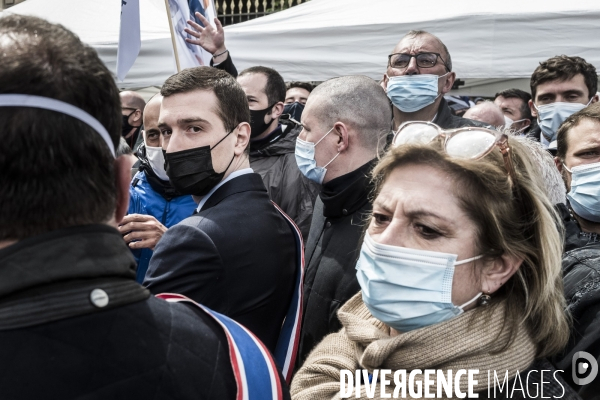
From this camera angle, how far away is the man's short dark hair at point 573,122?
315 centimetres

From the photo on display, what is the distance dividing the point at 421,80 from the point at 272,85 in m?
1.18

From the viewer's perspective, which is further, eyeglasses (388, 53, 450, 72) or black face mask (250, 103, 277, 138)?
black face mask (250, 103, 277, 138)

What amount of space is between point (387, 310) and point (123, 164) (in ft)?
3.52

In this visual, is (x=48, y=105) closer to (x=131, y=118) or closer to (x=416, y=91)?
(x=416, y=91)

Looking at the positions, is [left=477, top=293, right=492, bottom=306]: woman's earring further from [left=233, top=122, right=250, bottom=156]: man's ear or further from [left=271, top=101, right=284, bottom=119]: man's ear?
[left=271, top=101, right=284, bottom=119]: man's ear

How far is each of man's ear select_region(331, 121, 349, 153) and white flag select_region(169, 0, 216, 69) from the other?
187 centimetres

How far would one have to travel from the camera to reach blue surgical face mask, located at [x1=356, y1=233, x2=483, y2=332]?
201cm

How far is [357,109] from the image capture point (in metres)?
3.51

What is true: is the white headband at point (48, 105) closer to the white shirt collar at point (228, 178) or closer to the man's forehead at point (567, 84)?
the white shirt collar at point (228, 178)

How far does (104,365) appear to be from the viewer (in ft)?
3.65

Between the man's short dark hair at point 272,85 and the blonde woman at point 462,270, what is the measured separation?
311 centimetres

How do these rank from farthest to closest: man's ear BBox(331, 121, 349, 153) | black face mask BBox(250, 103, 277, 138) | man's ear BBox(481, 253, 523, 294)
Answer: black face mask BBox(250, 103, 277, 138) → man's ear BBox(331, 121, 349, 153) → man's ear BBox(481, 253, 523, 294)

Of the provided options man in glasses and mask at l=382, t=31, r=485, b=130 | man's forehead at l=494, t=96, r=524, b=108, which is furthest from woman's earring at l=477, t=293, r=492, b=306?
man's forehead at l=494, t=96, r=524, b=108

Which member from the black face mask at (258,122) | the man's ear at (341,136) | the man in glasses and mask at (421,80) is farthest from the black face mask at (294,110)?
the man's ear at (341,136)
